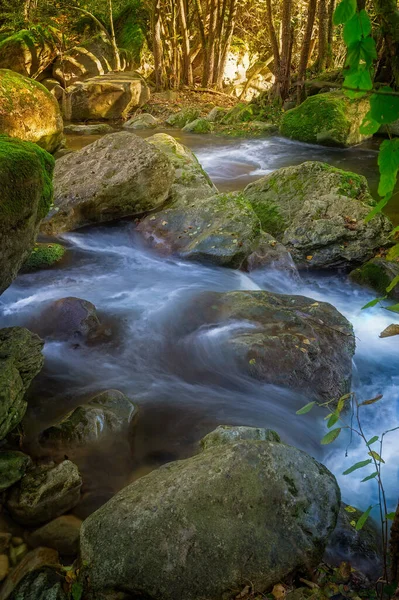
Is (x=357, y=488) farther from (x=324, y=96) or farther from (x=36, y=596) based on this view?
(x=324, y=96)

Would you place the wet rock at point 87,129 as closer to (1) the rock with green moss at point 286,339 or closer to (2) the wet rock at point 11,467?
(1) the rock with green moss at point 286,339

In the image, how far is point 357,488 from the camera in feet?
14.1

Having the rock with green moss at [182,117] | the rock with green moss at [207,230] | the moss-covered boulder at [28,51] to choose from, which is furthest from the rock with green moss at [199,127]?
the rock with green moss at [207,230]

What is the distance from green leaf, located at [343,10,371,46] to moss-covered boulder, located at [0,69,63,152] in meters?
10.3

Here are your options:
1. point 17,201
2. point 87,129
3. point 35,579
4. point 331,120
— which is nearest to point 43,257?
point 17,201

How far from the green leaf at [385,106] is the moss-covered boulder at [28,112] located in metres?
10.2

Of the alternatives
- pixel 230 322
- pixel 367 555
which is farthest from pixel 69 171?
pixel 367 555

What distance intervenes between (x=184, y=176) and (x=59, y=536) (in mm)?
7354

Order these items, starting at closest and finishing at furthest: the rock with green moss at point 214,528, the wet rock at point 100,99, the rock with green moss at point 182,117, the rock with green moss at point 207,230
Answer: the rock with green moss at point 214,528 → the rock with green moss at point 207,230 → the wet rock at point 100,99 → the rock with green moss at point 182,117

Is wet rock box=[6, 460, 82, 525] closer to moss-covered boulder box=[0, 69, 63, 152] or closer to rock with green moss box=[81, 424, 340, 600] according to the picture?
rock with green moss box=[81, 424, 340, 600]

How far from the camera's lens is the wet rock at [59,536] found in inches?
137

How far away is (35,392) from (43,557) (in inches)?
→ 81.4

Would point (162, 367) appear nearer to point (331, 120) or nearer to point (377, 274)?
point (377, 274)

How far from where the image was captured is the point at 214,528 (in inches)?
116
